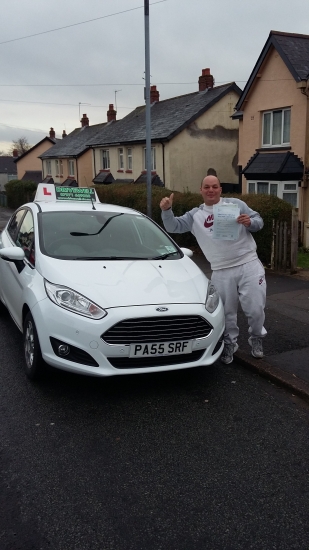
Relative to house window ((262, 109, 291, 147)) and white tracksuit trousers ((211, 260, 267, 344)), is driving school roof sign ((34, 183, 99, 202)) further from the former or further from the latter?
house window ((262, 109, 291, 147))

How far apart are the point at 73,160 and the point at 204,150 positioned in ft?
53.3

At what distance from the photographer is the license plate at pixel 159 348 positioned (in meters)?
3.76

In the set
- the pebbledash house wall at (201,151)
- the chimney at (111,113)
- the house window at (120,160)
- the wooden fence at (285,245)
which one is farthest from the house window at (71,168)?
the wooden fence at (285,245)

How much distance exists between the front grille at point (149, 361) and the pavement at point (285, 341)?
97cm

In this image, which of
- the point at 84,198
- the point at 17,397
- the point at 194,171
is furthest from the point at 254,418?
the point at 194,171

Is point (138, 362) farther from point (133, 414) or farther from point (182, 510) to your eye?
point (182, 510)

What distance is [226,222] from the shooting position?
439cm

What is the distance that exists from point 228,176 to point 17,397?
26577 millimetres

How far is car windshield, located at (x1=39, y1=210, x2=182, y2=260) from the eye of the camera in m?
4.75

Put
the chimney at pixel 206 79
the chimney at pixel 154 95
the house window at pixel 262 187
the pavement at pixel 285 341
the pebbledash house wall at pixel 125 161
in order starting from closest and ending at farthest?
the pavement at pixel 285 341
the house window at pixel 262 187
the pebbledash house wall at pixel 125 161
the chimney at pixel 206 79
the chimney at pixel 154 95

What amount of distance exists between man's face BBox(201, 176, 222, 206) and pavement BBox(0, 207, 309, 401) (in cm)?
162

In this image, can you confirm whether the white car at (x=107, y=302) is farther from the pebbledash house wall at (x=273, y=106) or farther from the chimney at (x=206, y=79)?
the chimney at (x=206, y=79)

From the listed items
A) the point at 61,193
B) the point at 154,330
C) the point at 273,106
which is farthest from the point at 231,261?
the point at 273,106

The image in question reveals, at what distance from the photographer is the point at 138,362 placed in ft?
12.5
